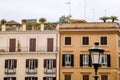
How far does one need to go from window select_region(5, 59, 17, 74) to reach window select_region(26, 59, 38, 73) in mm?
1864

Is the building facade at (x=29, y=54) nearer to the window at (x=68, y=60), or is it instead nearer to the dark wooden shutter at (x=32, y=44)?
the dark wooden shutter at (x=32, y=44)

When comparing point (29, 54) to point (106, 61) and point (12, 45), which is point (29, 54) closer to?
point (12, 45)

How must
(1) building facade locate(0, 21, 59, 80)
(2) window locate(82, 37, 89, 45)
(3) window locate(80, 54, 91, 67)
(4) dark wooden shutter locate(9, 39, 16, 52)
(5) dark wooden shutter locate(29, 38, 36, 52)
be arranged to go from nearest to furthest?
(3) window locate(80, 54, 91, 67) → (1) building facade locate(0, 21, 59, 80) → (2) window locate(82, 37, 89, 45) → (5) dark wooden shutter locate(29, 38, 36, 52) → (4) dark wooden shutter locate(9, 39, 16, 52)

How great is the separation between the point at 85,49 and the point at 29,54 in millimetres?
7801

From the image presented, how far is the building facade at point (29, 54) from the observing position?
2055 inches

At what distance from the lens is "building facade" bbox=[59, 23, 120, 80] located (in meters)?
51.7

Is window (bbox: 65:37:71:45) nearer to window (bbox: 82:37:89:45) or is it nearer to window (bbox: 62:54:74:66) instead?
window (bbox: 62:54:74:66)

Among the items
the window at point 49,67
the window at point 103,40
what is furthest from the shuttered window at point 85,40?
the window at point 49,67

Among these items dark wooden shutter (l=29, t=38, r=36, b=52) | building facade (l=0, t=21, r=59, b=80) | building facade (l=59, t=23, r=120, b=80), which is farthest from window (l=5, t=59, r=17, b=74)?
building facade (l=59, t=23, r=120, b=80)

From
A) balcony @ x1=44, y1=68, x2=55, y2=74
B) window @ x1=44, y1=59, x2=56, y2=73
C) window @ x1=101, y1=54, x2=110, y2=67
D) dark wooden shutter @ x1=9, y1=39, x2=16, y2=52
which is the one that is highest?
dark wooden shutter @ x1=9, y1=39, x2=16, y2=52

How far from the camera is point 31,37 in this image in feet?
176

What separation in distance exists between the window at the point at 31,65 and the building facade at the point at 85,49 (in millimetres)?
3572

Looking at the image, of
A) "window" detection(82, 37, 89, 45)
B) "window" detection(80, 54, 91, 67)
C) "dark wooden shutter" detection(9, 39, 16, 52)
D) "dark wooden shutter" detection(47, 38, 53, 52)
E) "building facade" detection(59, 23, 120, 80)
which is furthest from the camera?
"dark wooden shutter" detection(9, 39, 16, 52)

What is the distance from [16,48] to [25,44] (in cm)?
141
